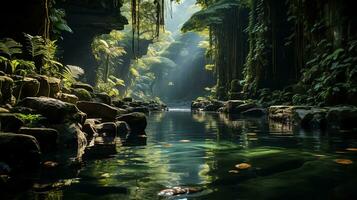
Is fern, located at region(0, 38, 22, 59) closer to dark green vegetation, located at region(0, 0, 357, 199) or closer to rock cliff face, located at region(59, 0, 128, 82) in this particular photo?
dark green vegetation, located at region(0, 0, 357, 199)

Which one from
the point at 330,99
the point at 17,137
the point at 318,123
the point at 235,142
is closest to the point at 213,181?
the point at 17,137

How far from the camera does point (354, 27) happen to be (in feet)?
41.1

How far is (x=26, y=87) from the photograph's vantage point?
7.39 metres

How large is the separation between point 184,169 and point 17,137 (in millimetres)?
1877

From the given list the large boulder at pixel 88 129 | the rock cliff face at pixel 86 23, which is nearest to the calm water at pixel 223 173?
the large boulder at pixel 88 129

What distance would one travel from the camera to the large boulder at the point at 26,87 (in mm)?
7230

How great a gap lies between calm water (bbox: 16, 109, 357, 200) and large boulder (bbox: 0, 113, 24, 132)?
126 cm

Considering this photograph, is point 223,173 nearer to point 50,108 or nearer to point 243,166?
point 243,166

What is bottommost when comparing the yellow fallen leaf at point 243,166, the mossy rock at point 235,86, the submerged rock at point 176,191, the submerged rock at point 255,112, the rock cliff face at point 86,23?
the submerged rock at point 176,191

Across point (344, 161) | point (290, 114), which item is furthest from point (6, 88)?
point (290, 114)

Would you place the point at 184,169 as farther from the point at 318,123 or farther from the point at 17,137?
the point at 318,123

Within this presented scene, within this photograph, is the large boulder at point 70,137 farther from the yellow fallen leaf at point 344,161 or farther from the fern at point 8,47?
the yellow fallen leaf at point 344,161

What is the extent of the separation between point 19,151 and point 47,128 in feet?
5.13

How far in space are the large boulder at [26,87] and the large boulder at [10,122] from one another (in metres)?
2.15
